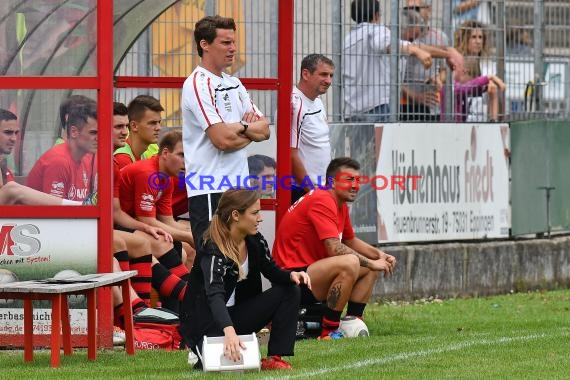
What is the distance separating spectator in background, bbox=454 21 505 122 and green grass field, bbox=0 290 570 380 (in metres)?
4.26

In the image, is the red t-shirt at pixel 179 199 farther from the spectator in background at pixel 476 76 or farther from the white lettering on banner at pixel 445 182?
the spectator in background at pixel 476 76

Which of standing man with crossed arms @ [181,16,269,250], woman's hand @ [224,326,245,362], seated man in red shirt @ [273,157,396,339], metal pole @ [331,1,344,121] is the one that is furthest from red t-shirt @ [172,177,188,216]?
woman's hand @ [224,326,245,362]

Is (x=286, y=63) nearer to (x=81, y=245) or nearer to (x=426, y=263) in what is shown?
(x=81, y=245)

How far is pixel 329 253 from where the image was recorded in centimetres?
1320

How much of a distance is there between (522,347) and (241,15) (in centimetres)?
367

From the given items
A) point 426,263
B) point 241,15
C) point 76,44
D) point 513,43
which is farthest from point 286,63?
point 513,43

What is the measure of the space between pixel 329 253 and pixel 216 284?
3302 mm

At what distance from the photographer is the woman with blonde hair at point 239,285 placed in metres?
10.1

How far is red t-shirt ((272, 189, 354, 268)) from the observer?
13180 millimetres

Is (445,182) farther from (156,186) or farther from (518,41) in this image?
(156,186)

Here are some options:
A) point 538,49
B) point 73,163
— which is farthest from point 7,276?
point 538,49

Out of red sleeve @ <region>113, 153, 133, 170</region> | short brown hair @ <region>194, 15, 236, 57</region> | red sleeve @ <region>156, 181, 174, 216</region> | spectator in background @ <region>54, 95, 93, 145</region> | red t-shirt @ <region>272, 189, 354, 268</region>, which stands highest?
short brown hair @ <region>194, 15, 236, 57</region>

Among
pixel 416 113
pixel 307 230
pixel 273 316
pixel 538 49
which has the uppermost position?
pixel 538 49

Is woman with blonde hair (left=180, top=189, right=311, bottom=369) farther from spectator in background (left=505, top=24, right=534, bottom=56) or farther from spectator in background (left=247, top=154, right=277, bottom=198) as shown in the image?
spectator in background (left=505, top=24, right=534, bottom=56)
